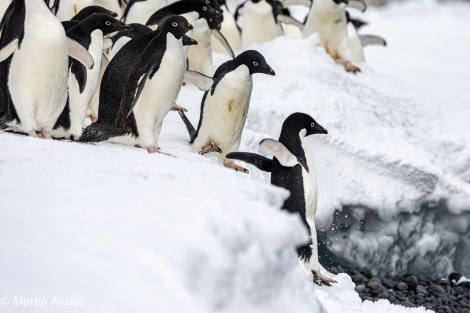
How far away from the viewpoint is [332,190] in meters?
6.37

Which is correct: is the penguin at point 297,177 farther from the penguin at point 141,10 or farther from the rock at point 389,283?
the penguin at point 141,10

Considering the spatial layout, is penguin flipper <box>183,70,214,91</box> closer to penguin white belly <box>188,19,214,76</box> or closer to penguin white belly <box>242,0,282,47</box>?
penguin white belly <box>188,19,214,76</box>

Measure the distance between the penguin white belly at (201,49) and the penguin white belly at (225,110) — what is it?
145 centimetres

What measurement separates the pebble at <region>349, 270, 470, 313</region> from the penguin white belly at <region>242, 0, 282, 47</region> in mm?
3486

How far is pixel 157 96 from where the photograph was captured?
4.47m

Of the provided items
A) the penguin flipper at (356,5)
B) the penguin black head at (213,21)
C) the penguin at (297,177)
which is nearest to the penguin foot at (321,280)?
the penguin at (297,177)

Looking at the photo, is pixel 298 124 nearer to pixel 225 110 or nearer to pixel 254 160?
pixel 254 160

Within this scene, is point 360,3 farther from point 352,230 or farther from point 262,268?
point 262,268

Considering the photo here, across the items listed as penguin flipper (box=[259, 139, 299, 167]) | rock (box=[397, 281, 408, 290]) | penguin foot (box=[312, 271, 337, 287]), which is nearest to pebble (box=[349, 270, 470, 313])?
rock (box=[397, 281, 408, 290])

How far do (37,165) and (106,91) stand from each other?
1.56 metres

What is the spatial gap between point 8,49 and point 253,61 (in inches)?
56.5

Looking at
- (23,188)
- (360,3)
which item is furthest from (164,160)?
(360,3)

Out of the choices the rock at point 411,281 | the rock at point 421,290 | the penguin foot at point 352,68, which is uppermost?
the penguin foot at point 352,68

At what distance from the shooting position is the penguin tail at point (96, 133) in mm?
4336
